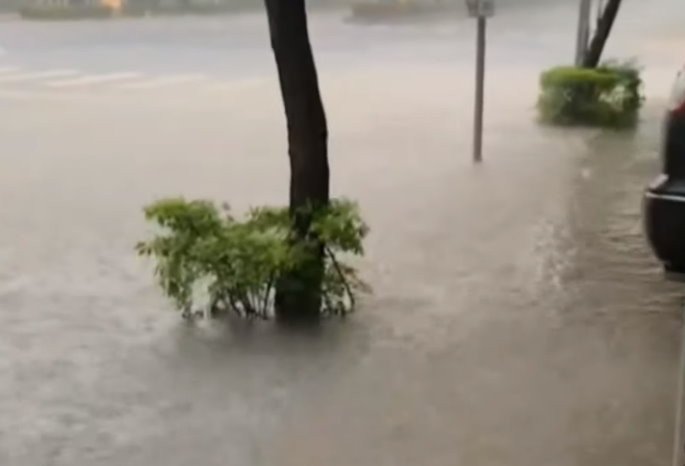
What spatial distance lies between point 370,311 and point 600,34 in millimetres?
7849

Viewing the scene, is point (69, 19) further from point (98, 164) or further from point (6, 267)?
point (6, 267)

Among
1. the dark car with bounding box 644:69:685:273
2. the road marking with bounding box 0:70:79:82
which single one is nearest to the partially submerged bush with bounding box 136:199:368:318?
the dark car with bounding box 644:69:685:273

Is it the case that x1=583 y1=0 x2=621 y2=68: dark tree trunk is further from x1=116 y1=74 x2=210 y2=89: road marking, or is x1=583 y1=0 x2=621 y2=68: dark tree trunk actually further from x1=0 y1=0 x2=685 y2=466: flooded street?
x1=116 y1=74 x2=210 y2=89: road marking

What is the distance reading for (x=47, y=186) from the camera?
9375 millimetres

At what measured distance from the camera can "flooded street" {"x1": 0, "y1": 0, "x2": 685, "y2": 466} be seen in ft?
14.4

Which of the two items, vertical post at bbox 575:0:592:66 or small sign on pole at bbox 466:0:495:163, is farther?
vertical post at bbox 575:0:592:66

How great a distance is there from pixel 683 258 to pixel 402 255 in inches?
98.8

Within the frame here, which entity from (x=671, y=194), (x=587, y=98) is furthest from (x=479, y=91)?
(x=671, y=194)

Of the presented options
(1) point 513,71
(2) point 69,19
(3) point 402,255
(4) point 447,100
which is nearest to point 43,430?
(3) point 402,255

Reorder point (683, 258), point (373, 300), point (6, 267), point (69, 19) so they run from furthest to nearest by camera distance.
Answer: point (69, 19) < point (6, 267) < point (373, 300) < point (683, 258)

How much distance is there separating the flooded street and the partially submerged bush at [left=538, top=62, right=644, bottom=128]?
30 cm

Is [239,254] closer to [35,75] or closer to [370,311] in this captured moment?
[370,311]

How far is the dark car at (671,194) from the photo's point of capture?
4.48m

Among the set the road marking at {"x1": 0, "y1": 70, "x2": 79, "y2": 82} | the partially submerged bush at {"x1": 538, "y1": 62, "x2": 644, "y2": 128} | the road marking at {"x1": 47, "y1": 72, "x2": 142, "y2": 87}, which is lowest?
the road marking at {"x1": 47, "y1": 72, "x2": 142, "y2": 87}
